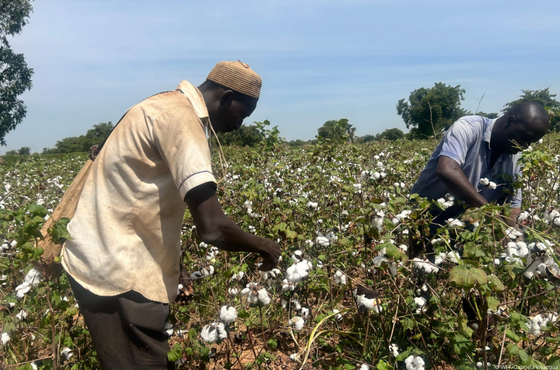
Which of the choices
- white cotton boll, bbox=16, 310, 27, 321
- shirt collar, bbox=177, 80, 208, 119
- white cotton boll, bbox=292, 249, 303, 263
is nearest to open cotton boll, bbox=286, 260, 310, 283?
white cotton boll, bbox=292, 249, 303, 263

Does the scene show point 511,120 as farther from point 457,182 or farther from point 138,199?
point 138,199

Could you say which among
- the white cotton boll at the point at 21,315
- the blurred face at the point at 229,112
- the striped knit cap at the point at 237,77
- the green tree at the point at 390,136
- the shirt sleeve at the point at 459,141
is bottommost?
the green tree at the point at 390,136

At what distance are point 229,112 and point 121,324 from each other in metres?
0.97

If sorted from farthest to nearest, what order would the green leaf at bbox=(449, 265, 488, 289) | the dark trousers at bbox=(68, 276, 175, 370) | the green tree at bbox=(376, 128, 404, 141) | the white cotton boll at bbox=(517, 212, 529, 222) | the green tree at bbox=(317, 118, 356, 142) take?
the green tree at bbox=(376, 128, 404, 141)
the green tree at bbox=(317, 118, 356, 142)
the white cotton boll at bbox=(517, 212, 529, 222)
the dark trousers at bbox=(68, 276, 175, 370)
the green leaf at bbox=(449, 265, 488, 289)

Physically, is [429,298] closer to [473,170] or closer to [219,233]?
[473,170]

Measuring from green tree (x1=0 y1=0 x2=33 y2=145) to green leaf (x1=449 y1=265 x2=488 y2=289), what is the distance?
32052mm

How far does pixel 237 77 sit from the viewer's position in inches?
63.2

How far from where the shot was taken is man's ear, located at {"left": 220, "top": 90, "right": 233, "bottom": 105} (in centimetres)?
163

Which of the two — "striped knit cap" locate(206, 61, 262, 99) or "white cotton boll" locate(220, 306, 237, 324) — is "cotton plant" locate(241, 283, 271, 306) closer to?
"white cotton boll" locate(220, 306, 237, 324)

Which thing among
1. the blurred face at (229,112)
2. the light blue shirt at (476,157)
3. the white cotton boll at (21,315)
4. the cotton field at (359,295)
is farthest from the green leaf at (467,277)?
the white cotton boll at (21,315)

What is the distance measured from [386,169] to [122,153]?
345 centimetres

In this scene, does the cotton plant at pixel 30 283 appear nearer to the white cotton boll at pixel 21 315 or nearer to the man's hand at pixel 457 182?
the white cotton boll at pixel 21 315

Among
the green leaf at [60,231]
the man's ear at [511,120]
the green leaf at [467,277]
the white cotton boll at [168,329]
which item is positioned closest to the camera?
the green leaf at [467,277]

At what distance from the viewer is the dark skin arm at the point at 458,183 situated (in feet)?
7.53
